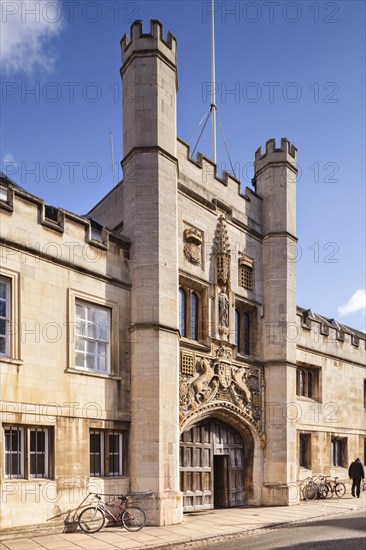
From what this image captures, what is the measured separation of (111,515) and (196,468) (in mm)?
4658

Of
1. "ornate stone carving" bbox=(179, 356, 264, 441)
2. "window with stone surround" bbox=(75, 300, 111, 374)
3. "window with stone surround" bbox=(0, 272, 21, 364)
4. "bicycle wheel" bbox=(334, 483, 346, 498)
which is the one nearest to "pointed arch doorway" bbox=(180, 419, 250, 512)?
"ornate stone carving" bbox=(179, 356, 264, 441)

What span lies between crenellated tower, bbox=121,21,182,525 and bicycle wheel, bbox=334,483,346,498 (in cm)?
992

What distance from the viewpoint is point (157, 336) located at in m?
16.0

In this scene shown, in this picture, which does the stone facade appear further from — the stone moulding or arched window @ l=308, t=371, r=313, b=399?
arched window @ l=308, t=371, r=313, b=399

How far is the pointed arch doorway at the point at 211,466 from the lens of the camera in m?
17.9

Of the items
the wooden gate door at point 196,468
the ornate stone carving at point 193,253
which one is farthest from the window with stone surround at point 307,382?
the ornate stone carving at point 193,253

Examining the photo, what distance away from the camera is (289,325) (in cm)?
2214

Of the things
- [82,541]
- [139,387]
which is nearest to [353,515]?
[139,387]

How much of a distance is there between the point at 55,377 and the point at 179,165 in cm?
777

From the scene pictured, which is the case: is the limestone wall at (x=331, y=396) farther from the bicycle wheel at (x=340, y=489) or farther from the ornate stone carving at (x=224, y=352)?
the ornate stone carving at (x=224, y=352)

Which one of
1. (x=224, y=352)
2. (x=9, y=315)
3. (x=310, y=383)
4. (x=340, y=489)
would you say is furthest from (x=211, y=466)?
(x=9, y=315)

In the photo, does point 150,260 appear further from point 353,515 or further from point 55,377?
point 353,515

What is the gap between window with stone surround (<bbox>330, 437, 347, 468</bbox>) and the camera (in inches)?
1025

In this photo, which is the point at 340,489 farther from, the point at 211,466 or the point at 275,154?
the point at 275,154
